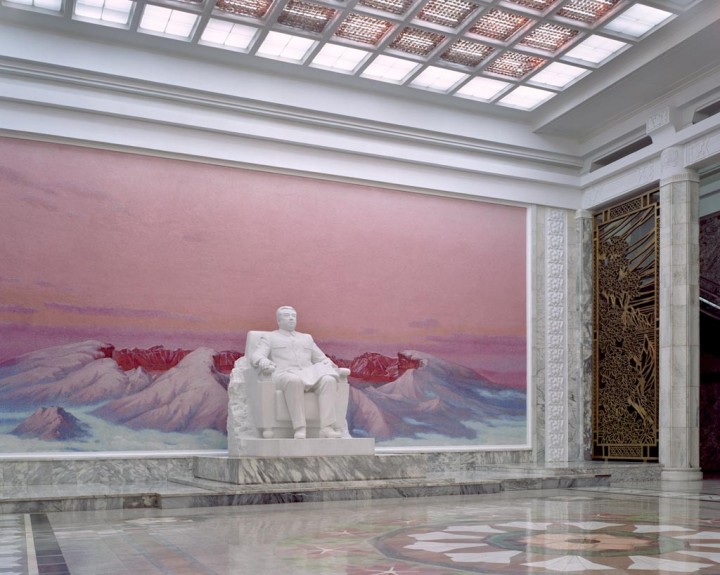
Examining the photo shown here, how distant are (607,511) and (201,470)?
5.00 m

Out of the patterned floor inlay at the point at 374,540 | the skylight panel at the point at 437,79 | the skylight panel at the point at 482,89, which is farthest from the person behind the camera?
the skylight panel at the point at 482,89

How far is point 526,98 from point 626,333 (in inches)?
158

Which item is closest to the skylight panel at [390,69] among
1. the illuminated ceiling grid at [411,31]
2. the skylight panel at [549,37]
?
the illuminated ceiling grid at [411,31]

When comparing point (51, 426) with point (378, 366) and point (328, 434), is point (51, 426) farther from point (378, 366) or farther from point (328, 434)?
point (378, 366)

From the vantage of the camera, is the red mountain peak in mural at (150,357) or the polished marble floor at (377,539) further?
the red mountain peak in mural at (150,357)

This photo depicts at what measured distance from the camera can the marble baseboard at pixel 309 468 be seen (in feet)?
29.9

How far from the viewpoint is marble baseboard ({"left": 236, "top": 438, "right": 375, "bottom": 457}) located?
9.63m

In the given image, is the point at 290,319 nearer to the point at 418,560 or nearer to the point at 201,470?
the point at 201,470

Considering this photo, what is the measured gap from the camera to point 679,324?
1194 centimetres

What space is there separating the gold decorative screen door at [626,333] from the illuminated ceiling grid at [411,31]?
8.65 feet

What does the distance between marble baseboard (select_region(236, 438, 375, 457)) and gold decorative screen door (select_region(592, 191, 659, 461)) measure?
5.01 meters

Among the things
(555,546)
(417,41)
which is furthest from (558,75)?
(555,546)

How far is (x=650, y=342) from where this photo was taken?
1276 centimetres

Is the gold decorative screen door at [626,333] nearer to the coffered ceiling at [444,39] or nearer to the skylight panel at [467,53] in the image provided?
the coffered ceiling at [444,39]
